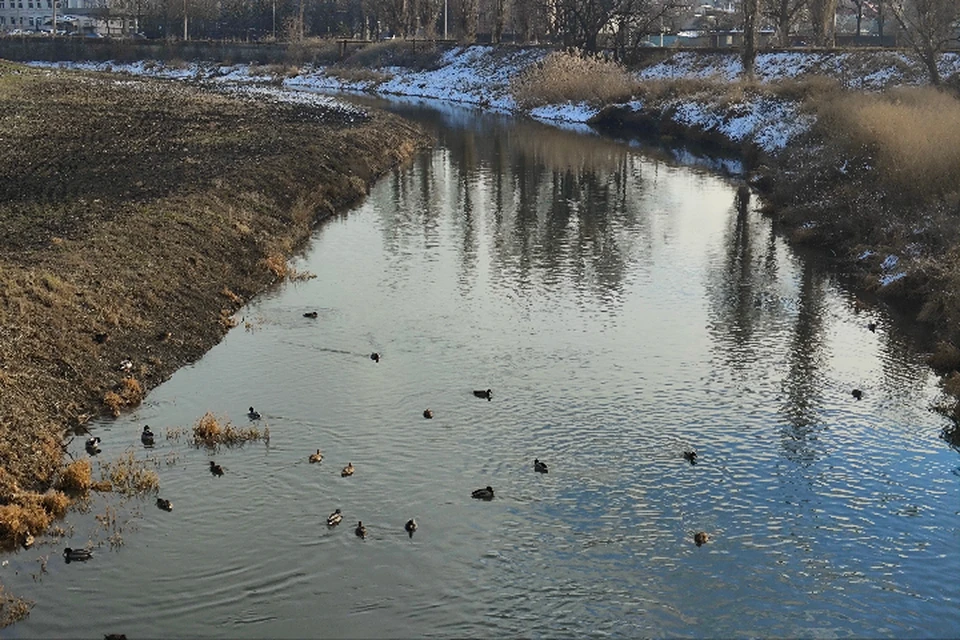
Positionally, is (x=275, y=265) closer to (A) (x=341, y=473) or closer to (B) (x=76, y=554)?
(A) (x=341, y=473)

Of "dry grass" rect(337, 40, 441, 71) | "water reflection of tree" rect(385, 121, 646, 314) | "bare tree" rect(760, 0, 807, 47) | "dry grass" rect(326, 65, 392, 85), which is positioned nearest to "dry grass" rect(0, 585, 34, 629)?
"water reflection of tree" rect(385, 121, 646, 314)

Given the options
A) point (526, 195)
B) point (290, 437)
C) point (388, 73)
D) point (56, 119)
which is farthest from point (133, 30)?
point (290, 437)

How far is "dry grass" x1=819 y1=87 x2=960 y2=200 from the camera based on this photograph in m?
29.7

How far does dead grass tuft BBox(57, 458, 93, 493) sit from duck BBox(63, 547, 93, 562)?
1663 mm

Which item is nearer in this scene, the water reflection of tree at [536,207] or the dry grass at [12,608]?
the dry grass at [12,608]

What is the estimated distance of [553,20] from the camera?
9250 cm

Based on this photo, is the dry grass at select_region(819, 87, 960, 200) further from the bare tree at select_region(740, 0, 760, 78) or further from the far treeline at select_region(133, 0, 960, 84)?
the bare tree at select_region(740, 0, 760, 78)

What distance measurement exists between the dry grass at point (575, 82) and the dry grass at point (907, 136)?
77.9ft

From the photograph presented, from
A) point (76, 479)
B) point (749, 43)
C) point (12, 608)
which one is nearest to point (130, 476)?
point (76, 479)

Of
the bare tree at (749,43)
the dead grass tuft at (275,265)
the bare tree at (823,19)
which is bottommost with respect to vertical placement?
the dead grass tuft at (275,265)

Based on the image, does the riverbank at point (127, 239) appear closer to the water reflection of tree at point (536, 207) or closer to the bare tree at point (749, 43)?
the water reflection of tree at point (536, 207)

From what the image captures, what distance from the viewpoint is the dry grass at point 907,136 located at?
29.7 meters

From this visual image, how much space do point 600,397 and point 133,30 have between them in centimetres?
13223

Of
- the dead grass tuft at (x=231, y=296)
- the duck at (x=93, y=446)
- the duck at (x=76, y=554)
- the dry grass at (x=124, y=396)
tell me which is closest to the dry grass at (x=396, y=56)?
the dead grass tuft at (x=231, y=296)
